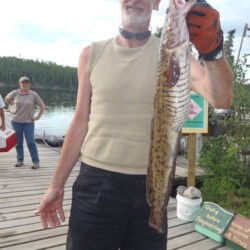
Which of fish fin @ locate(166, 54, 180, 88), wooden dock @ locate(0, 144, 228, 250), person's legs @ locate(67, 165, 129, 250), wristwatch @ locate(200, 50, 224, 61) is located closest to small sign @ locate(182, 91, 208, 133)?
wooden dock @ locate(0, 144, 228, 250)

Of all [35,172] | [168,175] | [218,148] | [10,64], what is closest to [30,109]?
[35,172]

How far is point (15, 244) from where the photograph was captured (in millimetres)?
4273

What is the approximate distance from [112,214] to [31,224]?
10.3 ft

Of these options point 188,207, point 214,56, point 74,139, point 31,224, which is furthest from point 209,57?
point 31,224

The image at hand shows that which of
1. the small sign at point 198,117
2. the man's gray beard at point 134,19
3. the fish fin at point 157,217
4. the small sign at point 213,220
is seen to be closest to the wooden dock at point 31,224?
the small sign at point 213,220

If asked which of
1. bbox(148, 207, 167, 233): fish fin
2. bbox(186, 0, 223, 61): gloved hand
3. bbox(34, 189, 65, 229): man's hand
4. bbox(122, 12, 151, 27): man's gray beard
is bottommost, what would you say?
bbox(34, 189, 65, 229): man's hand

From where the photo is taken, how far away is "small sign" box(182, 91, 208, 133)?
577 cm

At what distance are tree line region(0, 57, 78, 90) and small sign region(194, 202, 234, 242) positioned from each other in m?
75.1

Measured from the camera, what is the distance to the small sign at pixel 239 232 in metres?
4.16

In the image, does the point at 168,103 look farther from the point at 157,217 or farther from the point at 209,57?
the point at 157,217

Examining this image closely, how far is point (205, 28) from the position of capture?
1.52 metres

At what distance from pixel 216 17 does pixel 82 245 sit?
1.48 meters

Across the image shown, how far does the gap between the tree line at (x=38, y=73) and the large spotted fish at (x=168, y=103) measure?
255 feet

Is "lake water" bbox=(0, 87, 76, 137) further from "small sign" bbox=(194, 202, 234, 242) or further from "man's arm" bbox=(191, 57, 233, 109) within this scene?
"man's arm" bbox=(191, 57, 233, 109)
